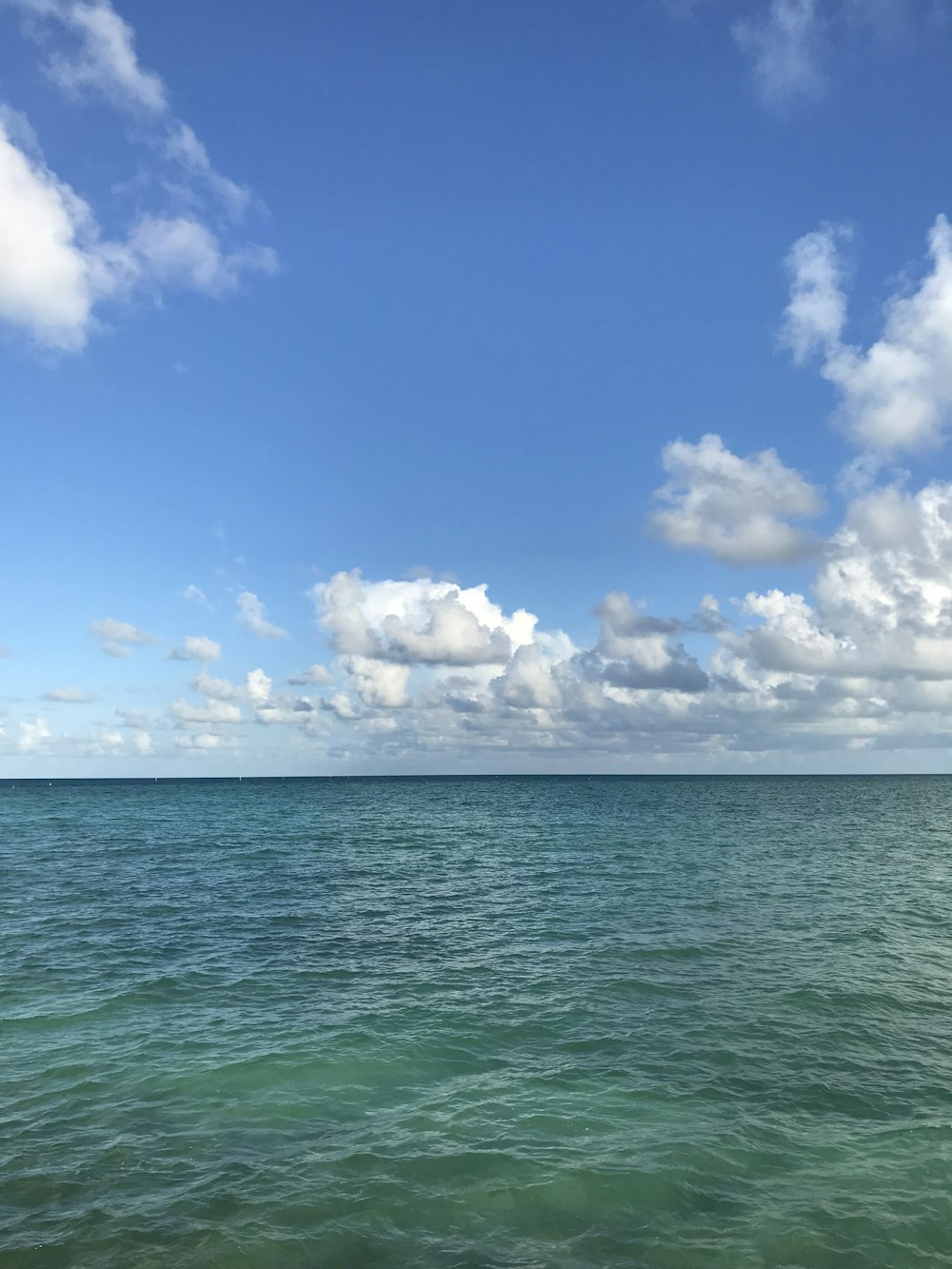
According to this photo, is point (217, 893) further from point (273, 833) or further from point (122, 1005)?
point (273, 833)

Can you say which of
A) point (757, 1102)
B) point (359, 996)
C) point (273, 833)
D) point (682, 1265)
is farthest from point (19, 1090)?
point (273, 833)

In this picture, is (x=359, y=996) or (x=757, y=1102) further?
(x=359, y=996)

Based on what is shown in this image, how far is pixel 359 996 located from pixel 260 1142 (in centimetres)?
1059

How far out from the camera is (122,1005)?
2698 centimetres

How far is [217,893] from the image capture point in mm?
49094

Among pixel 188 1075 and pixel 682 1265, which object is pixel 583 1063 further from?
pixel 188 1075

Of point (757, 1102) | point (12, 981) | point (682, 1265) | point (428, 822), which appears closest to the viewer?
point (682, 1265)

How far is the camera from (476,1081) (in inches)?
825

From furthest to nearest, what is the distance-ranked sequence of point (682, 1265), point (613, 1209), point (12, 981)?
point (12, 981) < point (613, 1209) < point (682, 1265)

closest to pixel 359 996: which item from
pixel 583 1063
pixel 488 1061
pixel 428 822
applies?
pixel 488 1061

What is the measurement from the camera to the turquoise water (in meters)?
14.5

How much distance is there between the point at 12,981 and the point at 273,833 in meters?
63.9

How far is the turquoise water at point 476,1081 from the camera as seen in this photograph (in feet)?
47.6

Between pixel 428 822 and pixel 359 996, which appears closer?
pixel 359 996
